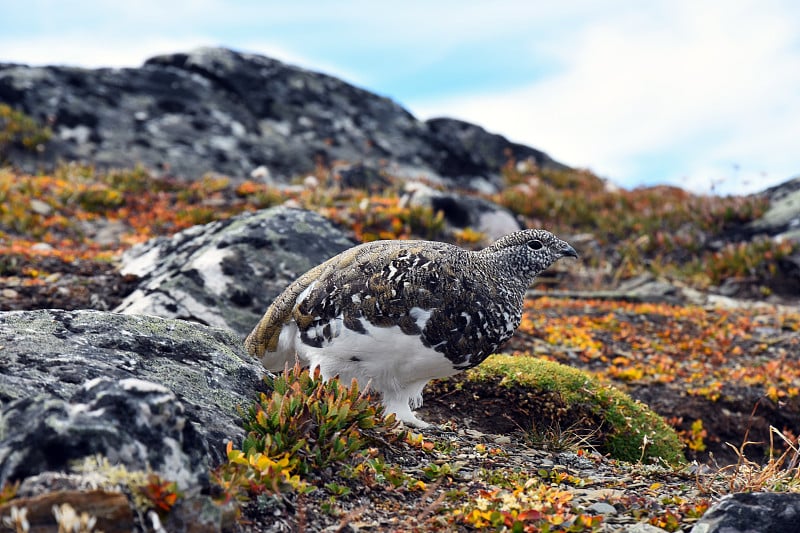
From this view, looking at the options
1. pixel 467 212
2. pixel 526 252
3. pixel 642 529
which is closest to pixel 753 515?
pixel 642 529

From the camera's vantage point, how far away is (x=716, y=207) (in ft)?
63.9

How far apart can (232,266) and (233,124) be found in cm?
1584

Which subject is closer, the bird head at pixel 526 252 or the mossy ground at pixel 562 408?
the bird head at pixel 526 252

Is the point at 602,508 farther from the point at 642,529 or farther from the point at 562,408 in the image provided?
the point at 562,408

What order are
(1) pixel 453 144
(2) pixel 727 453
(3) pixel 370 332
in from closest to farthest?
(3) pixel 370 332
(2) pixel 727 453
(1) pixel 453 144

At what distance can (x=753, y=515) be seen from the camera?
3.78 metres

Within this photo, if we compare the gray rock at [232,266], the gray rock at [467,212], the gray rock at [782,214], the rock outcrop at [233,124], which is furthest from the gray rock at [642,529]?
the rock outcrop at [233,124]

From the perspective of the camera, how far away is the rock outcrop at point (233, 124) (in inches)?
844

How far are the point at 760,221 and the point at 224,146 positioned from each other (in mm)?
15225

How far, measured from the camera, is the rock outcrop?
21.4 m

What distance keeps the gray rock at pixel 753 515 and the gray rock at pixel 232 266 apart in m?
5.65

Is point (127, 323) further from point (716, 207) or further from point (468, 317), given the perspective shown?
point (716, 207)

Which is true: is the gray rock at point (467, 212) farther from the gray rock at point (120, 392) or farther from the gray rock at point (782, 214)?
the gray rock at point (120, 392)

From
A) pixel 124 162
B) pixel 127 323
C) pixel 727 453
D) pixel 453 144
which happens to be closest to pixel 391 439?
pixel 127 323
